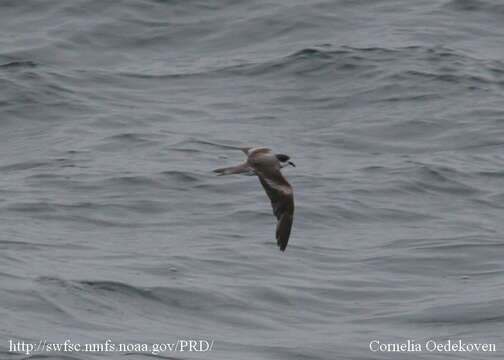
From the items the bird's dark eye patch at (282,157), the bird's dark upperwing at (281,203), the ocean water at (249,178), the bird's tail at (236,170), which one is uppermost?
the bird's tail at (236,170)

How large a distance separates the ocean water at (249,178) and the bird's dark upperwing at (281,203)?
1193mm

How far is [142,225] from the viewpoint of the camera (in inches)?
534

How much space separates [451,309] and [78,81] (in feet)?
27.1

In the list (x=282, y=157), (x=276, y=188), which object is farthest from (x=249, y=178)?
(x=276, y=188)

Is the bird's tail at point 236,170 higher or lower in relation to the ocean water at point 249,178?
higher

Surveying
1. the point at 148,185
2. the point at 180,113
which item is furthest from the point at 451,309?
the point at 180,113

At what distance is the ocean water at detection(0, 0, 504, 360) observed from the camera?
1123cm

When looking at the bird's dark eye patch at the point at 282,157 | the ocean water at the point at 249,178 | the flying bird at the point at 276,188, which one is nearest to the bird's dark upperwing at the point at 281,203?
the flying bird at the point at 276,188

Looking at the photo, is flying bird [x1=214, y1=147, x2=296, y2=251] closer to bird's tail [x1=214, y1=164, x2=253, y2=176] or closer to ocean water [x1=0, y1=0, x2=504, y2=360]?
bird's tail [x1=214, y1=164, x2=253, y2=176]

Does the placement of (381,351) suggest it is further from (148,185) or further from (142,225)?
Answer: (148,185)

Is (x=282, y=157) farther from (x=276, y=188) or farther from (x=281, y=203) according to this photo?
(x=281, y=203)

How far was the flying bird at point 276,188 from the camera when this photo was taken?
9.57m

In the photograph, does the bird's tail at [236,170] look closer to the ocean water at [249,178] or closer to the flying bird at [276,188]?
the flying bird at [276,188]

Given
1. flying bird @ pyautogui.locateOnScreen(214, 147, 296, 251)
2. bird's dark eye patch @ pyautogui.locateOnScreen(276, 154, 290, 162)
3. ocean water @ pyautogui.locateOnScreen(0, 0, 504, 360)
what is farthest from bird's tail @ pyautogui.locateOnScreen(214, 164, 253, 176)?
ocean water @ pyautogui.locateOnScreen(0, 0, 504, 360)
